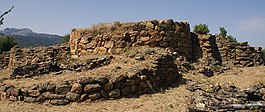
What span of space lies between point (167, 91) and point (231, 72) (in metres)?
5.66

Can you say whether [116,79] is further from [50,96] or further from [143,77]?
[50,96]

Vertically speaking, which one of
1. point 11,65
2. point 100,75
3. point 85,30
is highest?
point 85,30

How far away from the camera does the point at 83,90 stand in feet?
26.8

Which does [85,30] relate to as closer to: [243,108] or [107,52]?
[107,52]

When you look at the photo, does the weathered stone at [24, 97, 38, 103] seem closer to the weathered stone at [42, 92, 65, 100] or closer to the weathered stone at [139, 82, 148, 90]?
the weathered stone at [42, 92, 65, 100]

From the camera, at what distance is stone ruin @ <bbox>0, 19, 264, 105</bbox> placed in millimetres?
8328

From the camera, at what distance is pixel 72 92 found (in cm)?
815

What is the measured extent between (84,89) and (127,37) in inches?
211

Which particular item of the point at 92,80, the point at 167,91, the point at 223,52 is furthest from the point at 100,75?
the point at 223,52

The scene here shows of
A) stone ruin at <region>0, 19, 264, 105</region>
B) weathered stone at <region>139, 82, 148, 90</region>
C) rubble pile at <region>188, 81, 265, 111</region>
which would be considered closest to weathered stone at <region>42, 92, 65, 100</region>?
stone ruin at <region>0, 19, 264, 105</region>

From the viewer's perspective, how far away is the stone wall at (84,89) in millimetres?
8117

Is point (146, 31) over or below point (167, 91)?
over

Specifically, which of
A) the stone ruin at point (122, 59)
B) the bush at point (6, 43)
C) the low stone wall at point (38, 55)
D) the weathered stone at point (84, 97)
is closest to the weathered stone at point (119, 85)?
the stone ruin at point (122, 59)

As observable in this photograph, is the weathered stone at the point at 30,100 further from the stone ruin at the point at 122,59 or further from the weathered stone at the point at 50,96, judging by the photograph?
the weathered stone at the point at 50,96
